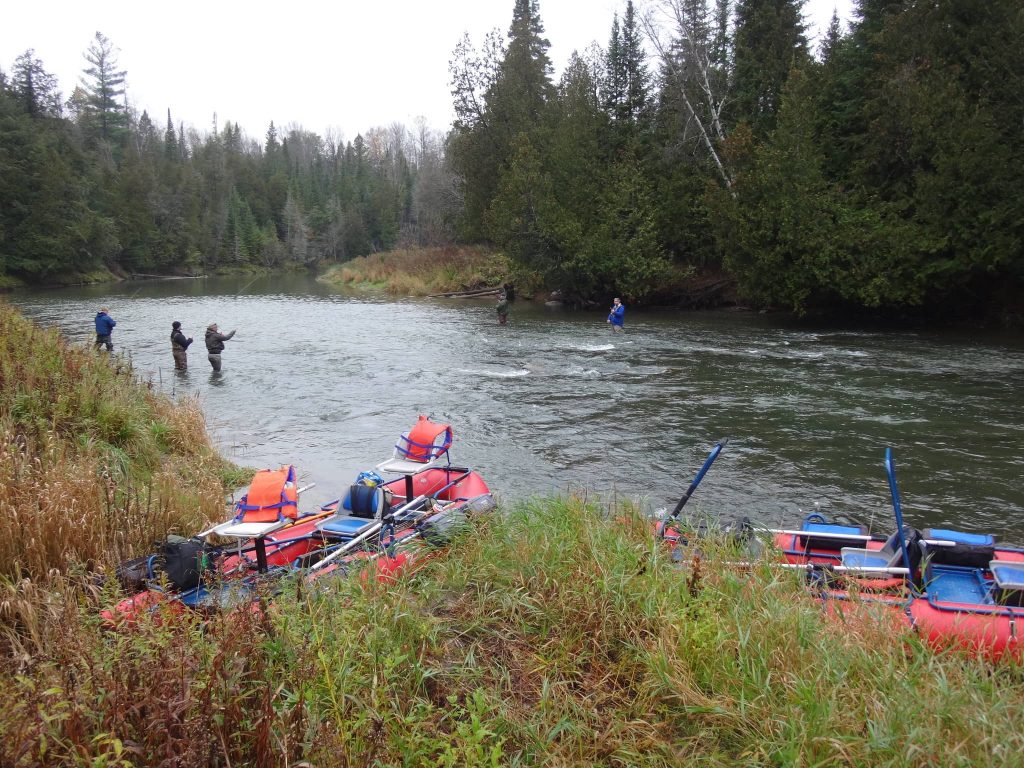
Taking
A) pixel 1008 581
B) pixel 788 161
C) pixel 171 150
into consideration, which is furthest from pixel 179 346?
pixel 171 150

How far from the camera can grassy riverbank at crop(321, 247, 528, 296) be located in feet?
131

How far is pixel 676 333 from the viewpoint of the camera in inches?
905

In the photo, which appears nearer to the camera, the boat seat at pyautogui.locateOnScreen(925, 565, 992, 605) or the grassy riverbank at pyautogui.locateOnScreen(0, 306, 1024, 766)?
the grassy riverbank at pyautogui.locateOnScreen(0, 306, 1024, 766)

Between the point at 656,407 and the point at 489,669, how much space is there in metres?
10.1

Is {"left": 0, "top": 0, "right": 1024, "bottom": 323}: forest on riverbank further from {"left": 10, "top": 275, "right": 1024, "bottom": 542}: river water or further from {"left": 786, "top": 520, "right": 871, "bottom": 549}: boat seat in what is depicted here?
{"left": 786, "top": 520, "right": 871, "bottom": 549}: boat seat

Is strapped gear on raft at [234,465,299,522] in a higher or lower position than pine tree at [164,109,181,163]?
lower

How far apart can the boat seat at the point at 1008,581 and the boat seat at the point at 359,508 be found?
191 inches

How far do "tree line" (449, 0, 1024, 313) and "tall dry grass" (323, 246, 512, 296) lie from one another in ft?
13.0

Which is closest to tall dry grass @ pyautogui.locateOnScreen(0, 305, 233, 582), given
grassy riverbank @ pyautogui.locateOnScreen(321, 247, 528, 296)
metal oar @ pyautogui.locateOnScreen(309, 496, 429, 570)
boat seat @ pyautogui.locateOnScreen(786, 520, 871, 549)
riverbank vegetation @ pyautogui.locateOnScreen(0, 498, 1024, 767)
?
riverbank vegetation @ pyautogui.locateOnScreen(0, 498, 1024, 767)

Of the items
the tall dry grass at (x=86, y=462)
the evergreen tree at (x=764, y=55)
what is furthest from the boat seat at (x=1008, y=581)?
the evergreen tree at (x=764, y=55)

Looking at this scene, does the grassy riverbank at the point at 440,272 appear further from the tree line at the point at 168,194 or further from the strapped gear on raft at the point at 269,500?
the strapped gear on raft at the point at 269,500

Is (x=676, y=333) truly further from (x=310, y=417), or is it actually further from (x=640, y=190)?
(x=310, y=417)

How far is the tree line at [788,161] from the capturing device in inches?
826

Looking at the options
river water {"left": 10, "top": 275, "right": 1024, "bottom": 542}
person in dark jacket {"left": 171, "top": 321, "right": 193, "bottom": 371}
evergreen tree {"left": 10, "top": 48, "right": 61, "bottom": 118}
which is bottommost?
river water {"left": 10, "top": 275, "right": 1024, "bottom": 542}
